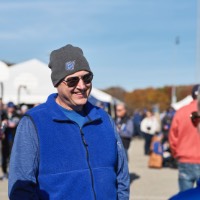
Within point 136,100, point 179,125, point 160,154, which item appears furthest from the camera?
point 136,100

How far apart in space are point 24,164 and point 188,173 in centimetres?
409

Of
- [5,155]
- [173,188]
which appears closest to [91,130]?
[173,188]

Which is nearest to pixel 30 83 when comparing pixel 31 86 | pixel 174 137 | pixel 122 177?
pixel 31 86

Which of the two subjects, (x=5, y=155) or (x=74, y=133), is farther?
(x=5, y=155)

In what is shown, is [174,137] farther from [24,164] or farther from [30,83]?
[30,83]

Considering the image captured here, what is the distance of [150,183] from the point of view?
1169 centimetres

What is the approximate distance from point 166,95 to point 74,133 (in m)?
87.9

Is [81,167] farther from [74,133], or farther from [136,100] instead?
[136,100]

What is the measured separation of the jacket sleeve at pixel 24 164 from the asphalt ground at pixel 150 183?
616 centimetres

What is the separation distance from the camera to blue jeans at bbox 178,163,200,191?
649 centimetres

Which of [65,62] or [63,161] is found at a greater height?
[65,62]

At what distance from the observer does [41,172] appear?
9.19 ft

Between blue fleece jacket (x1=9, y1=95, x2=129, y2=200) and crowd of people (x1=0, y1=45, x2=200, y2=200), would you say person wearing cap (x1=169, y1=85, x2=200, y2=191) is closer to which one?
crowd of people (x1=0, y1=45, x2=200, y2=200)

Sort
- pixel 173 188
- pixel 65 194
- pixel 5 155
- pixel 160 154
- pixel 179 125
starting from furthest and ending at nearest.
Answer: pixel 160 154
pixel 5 155
pixel 173 188
pixel 179 125
pixel 65 194
